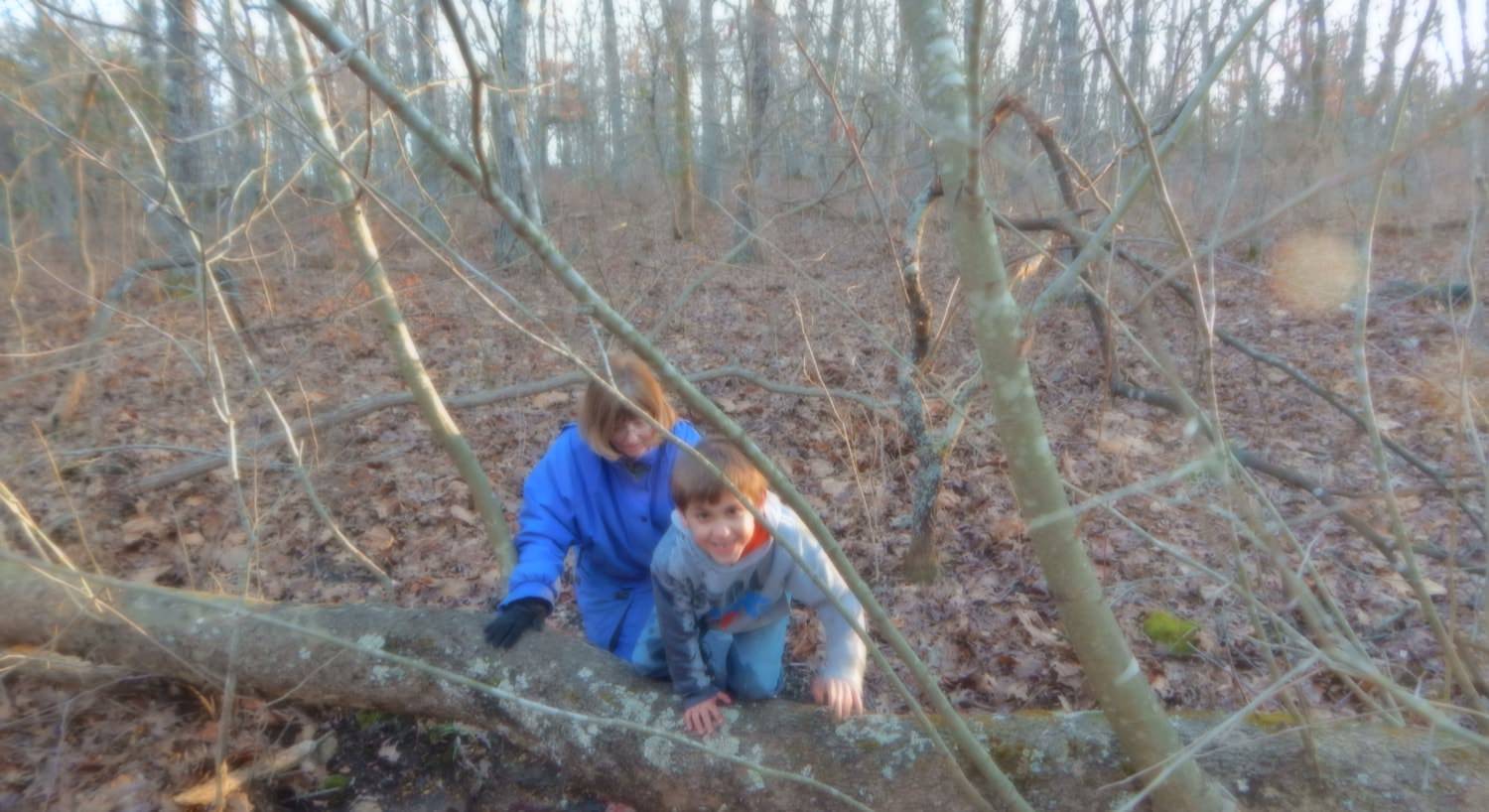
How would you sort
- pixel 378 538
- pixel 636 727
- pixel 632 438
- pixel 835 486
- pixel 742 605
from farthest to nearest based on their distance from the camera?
1. pixel 835 486
2. pixel 378 538
3. pixel 632 438
4. pixel 742 605
5. pixel 636 727

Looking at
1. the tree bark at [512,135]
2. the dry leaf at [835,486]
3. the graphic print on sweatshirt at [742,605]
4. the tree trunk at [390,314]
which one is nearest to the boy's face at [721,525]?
the graphic print on sweatshirt at [742,605]

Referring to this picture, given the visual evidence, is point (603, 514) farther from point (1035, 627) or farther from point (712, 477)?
point (1035, 627)

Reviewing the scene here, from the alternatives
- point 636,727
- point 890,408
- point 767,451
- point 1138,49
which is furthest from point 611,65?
point 636,727

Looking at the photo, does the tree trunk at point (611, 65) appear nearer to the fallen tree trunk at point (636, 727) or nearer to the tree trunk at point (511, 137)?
the tree trunk at point (511, 137)

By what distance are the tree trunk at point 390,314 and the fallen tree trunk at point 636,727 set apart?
883mm

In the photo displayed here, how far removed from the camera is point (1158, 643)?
9.91 ft

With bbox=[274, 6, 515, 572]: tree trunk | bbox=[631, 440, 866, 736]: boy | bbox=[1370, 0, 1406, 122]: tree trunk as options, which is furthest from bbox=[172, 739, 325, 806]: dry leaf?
bbox=[1370, 0, 1406, 122]: tree trunk

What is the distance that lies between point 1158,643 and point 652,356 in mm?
2530

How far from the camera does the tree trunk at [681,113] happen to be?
834cm

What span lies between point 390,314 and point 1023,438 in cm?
273

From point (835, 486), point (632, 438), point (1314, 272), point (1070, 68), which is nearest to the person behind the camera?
point (632, 438)

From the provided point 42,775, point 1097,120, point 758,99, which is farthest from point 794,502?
point 758,99

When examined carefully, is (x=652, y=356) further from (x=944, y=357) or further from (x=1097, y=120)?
(x=1097, y=120)

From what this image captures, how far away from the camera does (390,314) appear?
3379 millimetres
